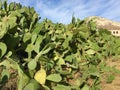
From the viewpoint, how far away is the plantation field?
7.45ft

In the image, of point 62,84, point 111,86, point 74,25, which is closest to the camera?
point 62,84

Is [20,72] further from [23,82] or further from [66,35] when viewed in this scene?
[66,35]

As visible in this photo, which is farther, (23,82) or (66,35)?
(66,35)

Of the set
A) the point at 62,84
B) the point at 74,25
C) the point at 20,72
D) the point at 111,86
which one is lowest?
the point at 111,86

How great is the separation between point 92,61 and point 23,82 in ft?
5.92

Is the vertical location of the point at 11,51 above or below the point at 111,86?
above

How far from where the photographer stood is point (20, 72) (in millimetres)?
2104

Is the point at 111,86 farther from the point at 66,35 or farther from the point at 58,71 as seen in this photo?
the point at 58,71

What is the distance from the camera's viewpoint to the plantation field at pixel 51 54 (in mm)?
2270

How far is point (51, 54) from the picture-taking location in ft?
10.3

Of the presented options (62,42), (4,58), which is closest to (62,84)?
(4,58)

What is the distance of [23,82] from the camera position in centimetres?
208

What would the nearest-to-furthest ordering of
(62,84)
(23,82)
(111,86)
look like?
(23,82), (62,84), (111,86)

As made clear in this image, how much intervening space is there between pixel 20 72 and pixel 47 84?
368mm
